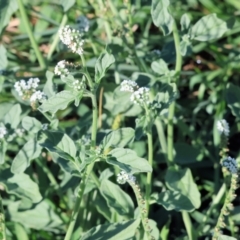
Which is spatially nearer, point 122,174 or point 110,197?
point 122,174

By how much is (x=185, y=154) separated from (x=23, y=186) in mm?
520

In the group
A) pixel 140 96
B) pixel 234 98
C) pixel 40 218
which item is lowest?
pixel 40 218

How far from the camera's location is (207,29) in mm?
1772

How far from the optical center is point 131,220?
5.46ft

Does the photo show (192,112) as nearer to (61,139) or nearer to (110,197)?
(110,197)

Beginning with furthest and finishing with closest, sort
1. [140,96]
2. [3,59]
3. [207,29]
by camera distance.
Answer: [3,59] → [207,29] → [140,96]

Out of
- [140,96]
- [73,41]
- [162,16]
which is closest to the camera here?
[73,41]

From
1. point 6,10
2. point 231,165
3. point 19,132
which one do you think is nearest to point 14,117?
point 19,132

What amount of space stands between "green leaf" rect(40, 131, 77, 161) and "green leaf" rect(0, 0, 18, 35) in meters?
0.39

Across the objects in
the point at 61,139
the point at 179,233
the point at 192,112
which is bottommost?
the point at 179,233

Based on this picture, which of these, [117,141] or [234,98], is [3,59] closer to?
[117,141]

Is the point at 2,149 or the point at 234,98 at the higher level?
the point at 2,149

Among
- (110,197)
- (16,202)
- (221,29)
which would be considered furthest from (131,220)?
(221,29)

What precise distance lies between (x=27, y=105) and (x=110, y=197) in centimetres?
51
